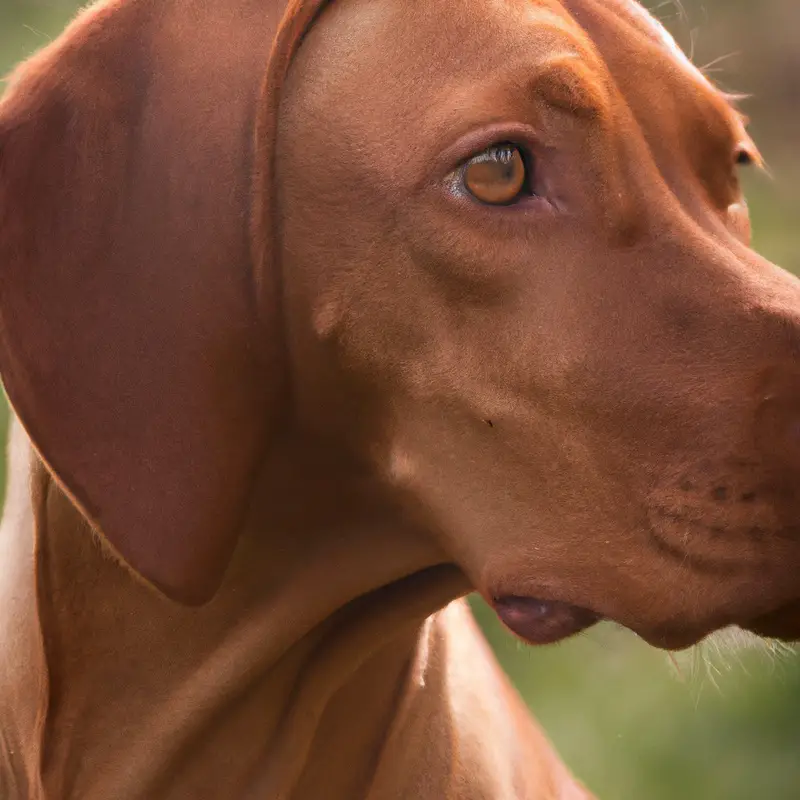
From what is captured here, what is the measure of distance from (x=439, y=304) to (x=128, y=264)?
1.19 ft

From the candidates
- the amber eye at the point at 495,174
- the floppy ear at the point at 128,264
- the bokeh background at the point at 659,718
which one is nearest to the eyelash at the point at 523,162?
the amber eye at the point at 495,174

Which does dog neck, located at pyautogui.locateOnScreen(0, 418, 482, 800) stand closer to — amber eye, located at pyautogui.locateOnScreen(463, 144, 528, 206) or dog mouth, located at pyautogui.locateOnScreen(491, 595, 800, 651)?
dog mouth, located at pyautogui.locateOnScreen(491, 595, 800, 651)

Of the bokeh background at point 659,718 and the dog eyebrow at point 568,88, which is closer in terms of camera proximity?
the dog eyebrow at point 568,88

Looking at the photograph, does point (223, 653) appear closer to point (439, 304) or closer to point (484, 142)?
point (439, 304)

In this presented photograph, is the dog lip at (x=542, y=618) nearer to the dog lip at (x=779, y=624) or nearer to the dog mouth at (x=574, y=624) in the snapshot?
the dog mouth at (x=574, y=624)

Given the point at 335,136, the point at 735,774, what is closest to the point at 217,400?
the point at 335,136

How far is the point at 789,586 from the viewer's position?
1.54 m

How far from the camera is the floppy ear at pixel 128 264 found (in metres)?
1.67

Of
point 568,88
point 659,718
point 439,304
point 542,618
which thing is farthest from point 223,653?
point 659,718

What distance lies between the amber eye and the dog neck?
0.45 metres

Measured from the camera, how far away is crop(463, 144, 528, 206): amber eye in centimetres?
160

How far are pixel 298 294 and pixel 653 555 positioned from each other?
0.50m

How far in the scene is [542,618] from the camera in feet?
5.40

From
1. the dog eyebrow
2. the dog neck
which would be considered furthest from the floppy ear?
the dog eyebrow
